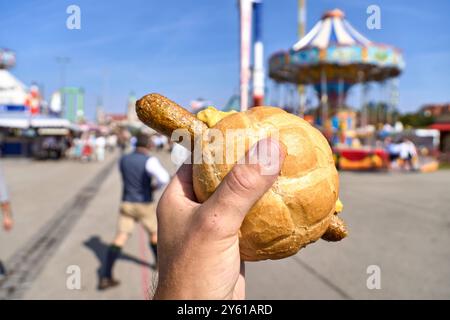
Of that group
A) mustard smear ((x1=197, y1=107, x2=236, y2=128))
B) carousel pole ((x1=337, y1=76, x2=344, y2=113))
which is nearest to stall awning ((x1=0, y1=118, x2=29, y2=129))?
carousel pole ((x1=337, y1=76, x2=344, y2=113))

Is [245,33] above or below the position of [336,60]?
below

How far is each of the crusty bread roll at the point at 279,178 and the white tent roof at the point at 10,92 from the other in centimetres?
2508

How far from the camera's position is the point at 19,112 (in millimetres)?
22906

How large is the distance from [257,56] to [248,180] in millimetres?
5859

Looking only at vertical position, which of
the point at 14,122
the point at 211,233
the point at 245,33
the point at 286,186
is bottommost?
the point at 211,233

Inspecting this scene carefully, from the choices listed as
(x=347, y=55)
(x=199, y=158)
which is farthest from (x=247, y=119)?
(x=347, y=55)

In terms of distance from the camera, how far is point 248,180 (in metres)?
1.21

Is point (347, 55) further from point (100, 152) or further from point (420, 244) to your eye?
point (420, 244)

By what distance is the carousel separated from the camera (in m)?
19.6

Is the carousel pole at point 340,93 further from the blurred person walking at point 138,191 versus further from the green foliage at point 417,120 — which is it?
the green foliage at point 417,120

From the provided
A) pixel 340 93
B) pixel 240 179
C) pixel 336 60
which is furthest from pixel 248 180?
pixel 340 93

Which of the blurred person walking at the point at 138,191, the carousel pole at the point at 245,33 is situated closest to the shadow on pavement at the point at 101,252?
the blurred person walking at the point at 138,191

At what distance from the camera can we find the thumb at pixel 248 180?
1205 mm

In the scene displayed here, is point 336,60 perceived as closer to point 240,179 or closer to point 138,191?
point 138,191
